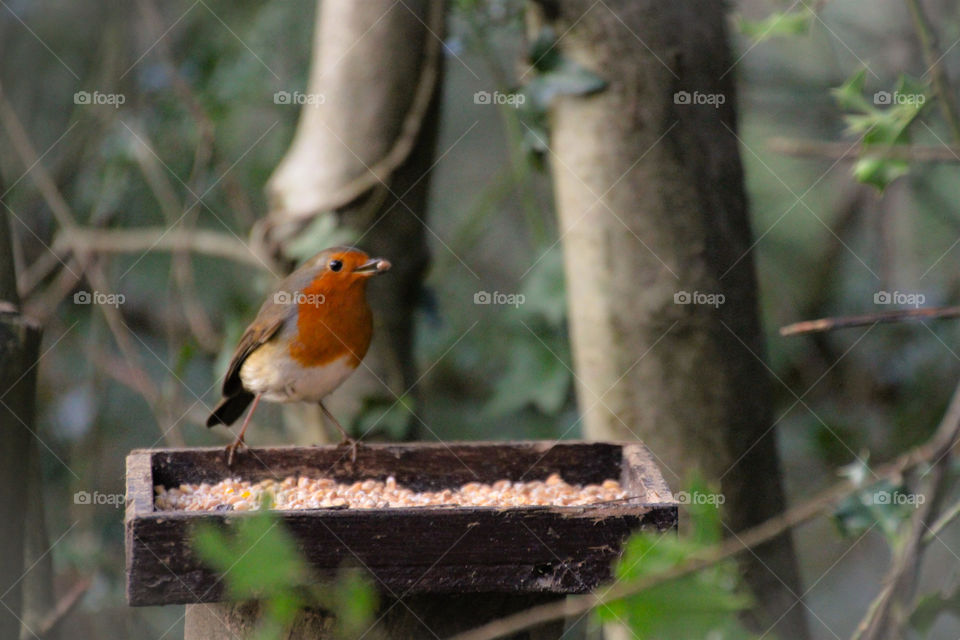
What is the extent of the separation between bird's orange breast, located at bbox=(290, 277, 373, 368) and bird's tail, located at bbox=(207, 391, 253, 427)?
36 centimetres

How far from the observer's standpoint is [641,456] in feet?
7.58

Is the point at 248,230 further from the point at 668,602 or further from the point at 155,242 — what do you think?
the point at 668,602

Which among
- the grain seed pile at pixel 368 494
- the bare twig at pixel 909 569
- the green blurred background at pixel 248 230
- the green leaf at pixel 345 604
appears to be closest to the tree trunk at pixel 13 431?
the grain seed pile at pixel 368 494

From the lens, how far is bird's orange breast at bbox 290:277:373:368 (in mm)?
2850

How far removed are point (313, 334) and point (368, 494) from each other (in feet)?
2.01

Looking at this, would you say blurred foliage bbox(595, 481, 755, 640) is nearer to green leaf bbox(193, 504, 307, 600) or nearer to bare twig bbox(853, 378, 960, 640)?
Answer: green leaf bbox(193, 504, 307, 600)

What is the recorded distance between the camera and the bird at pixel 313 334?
2.86 meters

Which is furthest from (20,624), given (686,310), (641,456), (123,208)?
(123,208)

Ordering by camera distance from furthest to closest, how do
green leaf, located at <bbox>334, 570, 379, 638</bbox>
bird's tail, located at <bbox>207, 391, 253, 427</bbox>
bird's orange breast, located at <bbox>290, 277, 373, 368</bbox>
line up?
bird's tail, located at <bbox>207, 391, 253, 427</bbox> → bird's orange breast, located at <bbox>290, 277, 373, 368</bbox> → green leaf, located at <bbox>334, 570, 379, 638</bbox>

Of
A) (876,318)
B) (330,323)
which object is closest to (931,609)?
(876,318)

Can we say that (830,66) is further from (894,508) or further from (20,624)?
(20,624)

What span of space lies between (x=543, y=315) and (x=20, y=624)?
213cm

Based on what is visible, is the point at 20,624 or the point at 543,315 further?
the point at 543,315

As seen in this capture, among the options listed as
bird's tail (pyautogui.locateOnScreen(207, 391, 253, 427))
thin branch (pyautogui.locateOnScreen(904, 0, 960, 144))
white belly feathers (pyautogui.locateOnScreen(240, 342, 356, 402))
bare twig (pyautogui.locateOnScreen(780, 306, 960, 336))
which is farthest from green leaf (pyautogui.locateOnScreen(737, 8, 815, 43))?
bird's tail (pyautogui.locateOnScreen(207, 391, 253, 427))
